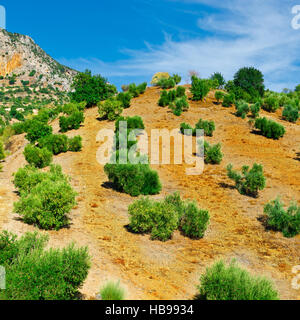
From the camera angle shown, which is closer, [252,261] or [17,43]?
[252,261]

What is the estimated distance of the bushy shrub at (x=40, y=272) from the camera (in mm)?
4582

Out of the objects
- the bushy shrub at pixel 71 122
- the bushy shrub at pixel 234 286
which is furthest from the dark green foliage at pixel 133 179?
the bushy shrub at pixel 71 122

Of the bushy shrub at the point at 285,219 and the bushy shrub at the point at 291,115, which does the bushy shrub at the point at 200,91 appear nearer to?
the bushy shrub at the point at 291,115

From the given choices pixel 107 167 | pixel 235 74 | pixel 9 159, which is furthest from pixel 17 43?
pixel 107 167

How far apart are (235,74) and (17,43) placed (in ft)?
342

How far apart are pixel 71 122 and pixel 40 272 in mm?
21684

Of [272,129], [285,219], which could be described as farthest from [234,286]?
[272,129]

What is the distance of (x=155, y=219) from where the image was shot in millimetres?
9227

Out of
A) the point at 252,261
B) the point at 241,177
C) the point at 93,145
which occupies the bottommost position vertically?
the point at 252,261

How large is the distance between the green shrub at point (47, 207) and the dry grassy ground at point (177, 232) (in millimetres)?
298

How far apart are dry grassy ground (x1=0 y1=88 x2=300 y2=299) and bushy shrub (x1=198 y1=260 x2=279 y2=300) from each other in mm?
1081

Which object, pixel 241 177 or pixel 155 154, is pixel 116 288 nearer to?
pixel 241 177

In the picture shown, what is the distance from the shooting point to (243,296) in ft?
16.0

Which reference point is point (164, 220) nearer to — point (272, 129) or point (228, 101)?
point (272, 129)
